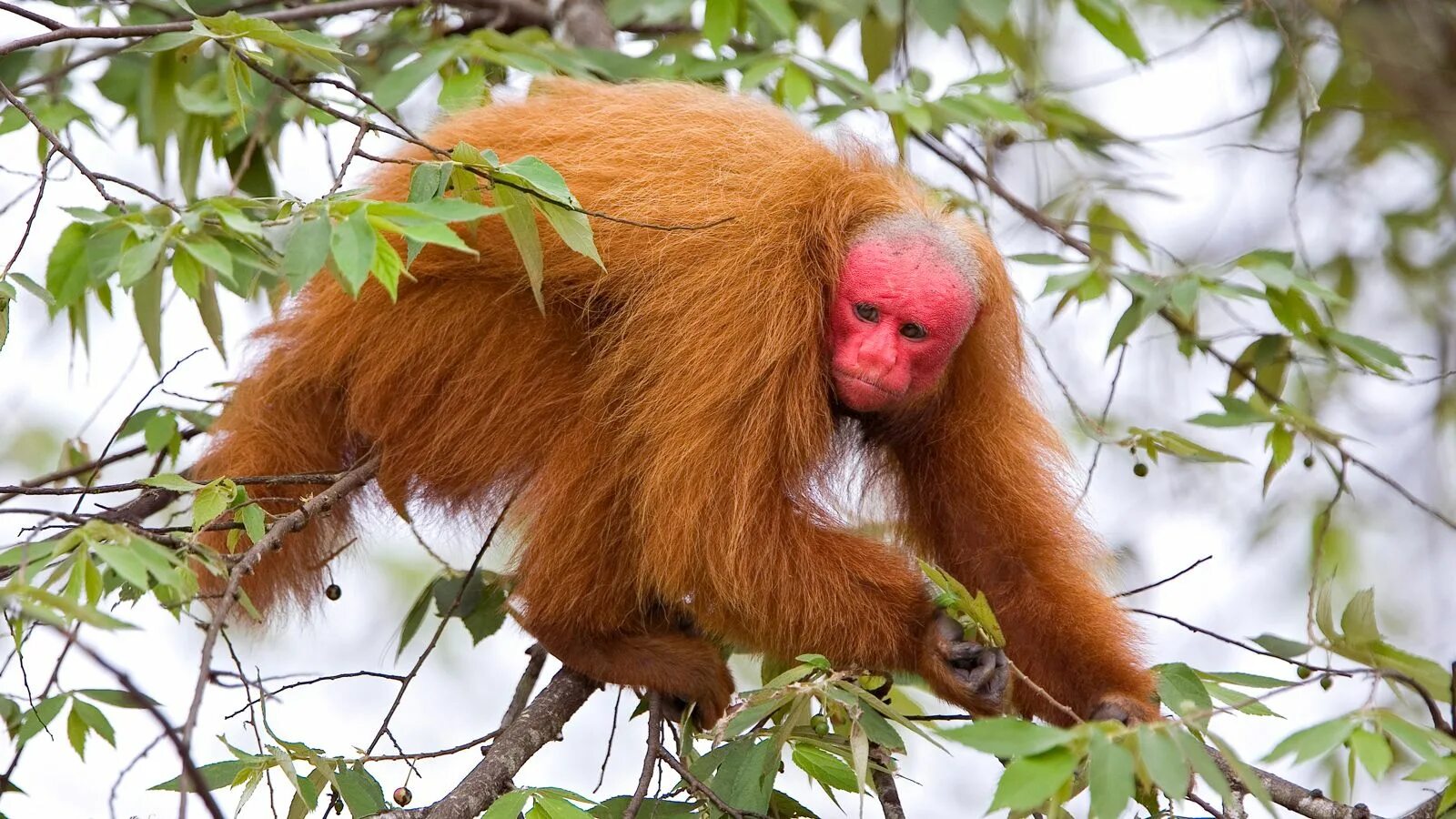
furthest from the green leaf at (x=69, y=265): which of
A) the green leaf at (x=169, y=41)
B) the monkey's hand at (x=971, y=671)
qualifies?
the monkey's hand at (x=971, y=671)

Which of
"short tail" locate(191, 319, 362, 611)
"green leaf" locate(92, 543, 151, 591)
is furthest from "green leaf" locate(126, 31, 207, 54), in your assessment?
Result: "short tail" locate(191, 319, 362, 611)

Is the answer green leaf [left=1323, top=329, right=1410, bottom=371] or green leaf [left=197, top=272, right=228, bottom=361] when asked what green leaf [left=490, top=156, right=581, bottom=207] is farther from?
green leaf [left=1323, top=329, right=1410, bottom=371]

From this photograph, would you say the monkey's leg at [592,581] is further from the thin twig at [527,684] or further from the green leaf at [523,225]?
the green leaf at [523,225]

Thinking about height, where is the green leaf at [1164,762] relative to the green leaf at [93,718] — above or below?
below

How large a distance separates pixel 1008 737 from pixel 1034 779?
0.07 meters

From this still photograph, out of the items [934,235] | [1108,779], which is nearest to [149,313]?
[934,235]

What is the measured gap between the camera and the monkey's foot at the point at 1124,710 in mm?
3211

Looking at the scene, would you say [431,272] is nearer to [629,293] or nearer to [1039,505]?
[629,293]

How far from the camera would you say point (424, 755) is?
2.86 meters

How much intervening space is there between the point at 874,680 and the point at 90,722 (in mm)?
1662

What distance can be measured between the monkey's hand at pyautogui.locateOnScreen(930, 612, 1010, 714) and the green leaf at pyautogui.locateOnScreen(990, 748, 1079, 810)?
1.07m

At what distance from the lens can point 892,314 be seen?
325cm

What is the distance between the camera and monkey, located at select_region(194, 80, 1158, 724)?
319 cm

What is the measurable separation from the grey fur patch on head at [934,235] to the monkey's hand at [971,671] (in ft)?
2.76
